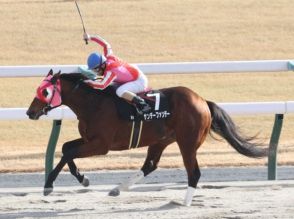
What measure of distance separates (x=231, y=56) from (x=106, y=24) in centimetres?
537

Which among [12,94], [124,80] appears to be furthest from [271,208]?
[12,94]

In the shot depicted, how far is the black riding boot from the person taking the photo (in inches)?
413

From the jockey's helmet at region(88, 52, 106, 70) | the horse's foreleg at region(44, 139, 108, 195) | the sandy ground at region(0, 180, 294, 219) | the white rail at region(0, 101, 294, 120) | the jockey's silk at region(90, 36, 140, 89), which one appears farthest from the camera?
the white rail at region(0, 101, 294, 120)

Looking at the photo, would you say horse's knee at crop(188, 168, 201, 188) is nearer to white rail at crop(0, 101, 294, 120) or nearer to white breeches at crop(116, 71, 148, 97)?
white breeches at crop(116, 71, 148, 97)

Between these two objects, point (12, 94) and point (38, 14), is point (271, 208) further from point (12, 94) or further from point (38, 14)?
point (38, 14)

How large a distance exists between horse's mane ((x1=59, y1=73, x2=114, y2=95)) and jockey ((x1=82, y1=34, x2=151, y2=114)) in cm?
5

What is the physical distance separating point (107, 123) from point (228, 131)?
4.68 feet

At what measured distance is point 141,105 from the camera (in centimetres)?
1054

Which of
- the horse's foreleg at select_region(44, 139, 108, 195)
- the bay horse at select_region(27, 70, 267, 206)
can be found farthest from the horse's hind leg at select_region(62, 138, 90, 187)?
the horse's foreleg at select_region(44, 139, 108, 195)

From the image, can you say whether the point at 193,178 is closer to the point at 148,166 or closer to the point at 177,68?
the point at 148,166

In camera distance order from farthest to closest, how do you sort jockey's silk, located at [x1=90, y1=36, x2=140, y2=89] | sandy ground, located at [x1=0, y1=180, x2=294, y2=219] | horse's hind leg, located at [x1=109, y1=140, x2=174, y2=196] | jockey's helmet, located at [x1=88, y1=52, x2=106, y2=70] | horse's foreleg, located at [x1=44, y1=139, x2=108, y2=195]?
horse's hind leg, located at [x1=109, y1=140, x2=174, y2=196] < jockey's helmet, located at [x1=88, y1=52, x2=106, y2=70] < jockey's silk, located at [x1=90, y1=36, x2=140, y2=89] < horse's foreleg, located at [x1=44, y1=139, x2=108, y2=195] < sandy ground, located at [x1=0, y1=180, x2=294, y2=219]

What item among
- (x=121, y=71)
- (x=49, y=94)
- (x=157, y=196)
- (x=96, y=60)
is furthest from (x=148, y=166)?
(x=49, y=94)

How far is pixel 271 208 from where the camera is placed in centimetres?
1005

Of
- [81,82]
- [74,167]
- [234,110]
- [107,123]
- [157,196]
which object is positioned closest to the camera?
[107,123]
